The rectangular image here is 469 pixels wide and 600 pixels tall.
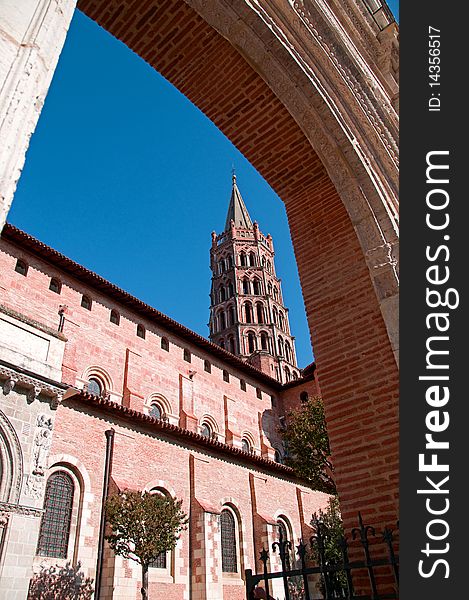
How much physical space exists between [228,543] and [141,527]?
6.18 meters

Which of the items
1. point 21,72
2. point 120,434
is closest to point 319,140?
point 21,72

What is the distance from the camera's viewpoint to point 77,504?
13125mm

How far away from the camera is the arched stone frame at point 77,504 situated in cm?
1238

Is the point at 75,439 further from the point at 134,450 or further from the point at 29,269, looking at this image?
the point at 29,269

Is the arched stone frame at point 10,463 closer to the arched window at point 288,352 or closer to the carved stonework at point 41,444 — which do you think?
the carved stonework at point 41,444

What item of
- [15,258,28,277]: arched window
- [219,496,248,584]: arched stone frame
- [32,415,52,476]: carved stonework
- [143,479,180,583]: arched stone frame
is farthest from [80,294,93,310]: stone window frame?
[219,496,248,584]: arched stone frame

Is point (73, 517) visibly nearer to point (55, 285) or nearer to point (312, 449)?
point (55, 285)

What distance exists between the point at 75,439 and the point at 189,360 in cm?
→ 970

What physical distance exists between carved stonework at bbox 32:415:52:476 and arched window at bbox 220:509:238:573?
9.16m

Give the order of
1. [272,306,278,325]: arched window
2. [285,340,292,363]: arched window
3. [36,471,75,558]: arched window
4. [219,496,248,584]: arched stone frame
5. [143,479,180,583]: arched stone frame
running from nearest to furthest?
[36,471,75,558]: arched window
[143,479,180,583]: arched stone frame
[219,496,248,584]: arched stone frame
[285,340,292,363]: arched window
[272,306,278,325]: arched window

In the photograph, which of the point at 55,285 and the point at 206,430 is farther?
the point at 206,430

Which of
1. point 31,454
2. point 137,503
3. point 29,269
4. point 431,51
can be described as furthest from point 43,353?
point 431,51

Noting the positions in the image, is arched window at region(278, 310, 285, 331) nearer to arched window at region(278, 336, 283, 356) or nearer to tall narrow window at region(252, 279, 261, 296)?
arched window at region(278, 336, 283, 356)

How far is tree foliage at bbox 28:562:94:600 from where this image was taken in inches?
438
